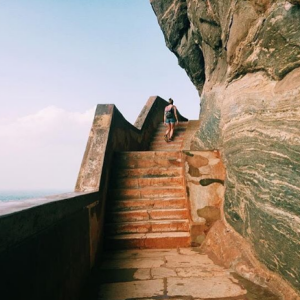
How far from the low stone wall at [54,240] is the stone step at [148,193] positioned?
407mm

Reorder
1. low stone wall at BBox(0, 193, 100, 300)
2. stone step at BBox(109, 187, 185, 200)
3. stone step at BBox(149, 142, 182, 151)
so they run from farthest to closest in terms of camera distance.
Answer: stone step at BBox(149, 142, 182, 151) → stone step at BBox(109, 187, 185, 200) → low stone wall at BBox(0, 193, 100, 300)

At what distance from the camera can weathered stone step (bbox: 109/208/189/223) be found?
463 cm

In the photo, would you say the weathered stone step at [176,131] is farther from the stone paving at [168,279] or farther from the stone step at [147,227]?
the stone paving at [168,279]

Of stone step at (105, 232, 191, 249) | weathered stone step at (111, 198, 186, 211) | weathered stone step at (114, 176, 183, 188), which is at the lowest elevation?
stone step at (105, 232, 191, 249)

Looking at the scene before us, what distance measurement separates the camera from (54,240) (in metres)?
1.99

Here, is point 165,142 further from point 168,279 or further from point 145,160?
point 168,279

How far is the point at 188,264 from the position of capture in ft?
11.7

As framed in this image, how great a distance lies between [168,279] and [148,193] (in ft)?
6.96

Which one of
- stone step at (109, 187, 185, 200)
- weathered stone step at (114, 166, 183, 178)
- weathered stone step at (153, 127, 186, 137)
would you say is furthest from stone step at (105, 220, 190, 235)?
weathered stone step at (153, 127, 186, 137)

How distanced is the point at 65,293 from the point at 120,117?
4.84 m

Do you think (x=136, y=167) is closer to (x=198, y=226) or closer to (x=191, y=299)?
(x=198, y=226)

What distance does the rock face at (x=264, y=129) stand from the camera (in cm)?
261

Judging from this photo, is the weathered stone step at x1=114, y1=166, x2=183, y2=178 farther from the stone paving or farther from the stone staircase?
the stone paving

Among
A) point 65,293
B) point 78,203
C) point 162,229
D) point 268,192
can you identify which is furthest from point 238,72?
point 65,293
